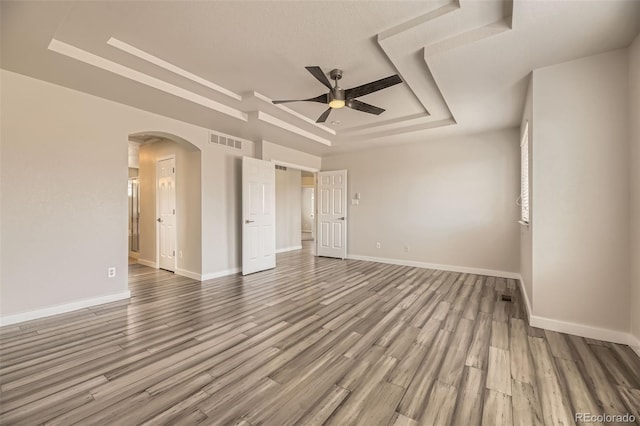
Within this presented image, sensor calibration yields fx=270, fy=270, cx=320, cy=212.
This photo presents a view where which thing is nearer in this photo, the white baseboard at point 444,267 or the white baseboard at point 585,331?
the white baseboard at point 585,331

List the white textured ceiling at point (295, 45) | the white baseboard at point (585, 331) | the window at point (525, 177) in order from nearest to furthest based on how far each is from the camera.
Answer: the white textured ceiling at point (295, 45) → the white baseboard at point (585, 331) → the window at point (525, 177)

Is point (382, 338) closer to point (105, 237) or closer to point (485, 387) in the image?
point (485, 387)

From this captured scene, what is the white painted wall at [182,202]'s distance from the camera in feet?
16.1

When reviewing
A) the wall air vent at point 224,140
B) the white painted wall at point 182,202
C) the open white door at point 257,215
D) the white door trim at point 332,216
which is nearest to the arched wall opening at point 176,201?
the white painted wall at point 182,202

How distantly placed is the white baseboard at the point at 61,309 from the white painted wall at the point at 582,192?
204 inches

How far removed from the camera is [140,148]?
6.22 m

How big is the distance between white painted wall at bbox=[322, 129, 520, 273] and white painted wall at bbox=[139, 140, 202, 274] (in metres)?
3.61

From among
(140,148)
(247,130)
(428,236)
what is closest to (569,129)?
(428,236)

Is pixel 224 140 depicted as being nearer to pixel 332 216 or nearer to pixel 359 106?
pixel 359 106

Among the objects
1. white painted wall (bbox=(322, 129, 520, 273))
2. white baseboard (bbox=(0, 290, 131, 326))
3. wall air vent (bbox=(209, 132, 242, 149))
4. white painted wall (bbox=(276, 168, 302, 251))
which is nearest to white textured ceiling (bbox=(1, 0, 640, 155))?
wall air vent (bbox=(209, 132, 242, 149))

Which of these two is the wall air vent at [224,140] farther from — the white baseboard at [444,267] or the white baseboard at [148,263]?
the white baseboard at [444,267]

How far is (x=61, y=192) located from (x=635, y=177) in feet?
19.6

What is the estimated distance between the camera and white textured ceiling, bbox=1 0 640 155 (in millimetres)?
2104

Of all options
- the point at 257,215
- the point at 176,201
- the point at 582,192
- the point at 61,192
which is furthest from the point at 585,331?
the point at 176,201
